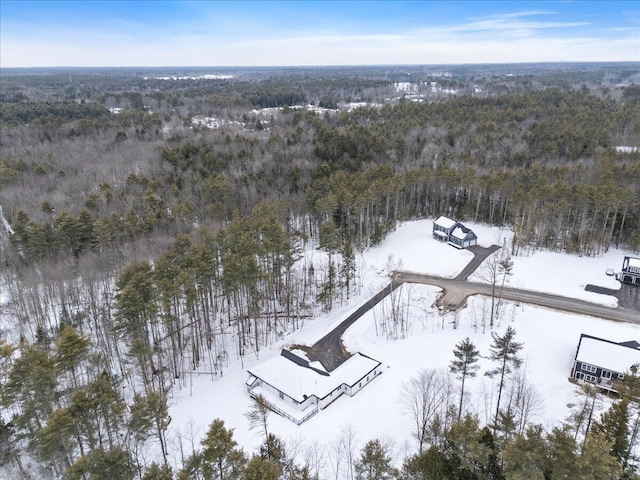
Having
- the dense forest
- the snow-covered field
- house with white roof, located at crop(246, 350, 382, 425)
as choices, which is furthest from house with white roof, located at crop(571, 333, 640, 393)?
house with white roof, located at crop(246, 350, 382, 425)

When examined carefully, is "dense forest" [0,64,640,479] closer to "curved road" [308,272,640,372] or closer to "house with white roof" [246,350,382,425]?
Result: "house with white roof" [246,350,382,425]

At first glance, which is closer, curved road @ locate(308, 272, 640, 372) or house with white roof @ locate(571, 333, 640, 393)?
house with white roof @ locate(571, 333, 640, 393)

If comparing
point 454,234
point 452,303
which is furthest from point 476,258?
point 452,303

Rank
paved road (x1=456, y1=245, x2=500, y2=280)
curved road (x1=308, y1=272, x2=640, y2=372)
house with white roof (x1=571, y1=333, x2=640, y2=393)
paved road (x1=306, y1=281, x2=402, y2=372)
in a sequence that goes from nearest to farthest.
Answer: house with white roof (x1=571, y1=333, x2=640, y2=393) → paved road (x1=306, y1=281, x2=402, y2=372) → curved road (x1=308, y1=272, x2=640, y2=372) → paved road (x1=456, y1=245, x2=500, y2=280)

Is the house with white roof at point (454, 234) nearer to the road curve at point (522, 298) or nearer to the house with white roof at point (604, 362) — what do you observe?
the road curve at point (522, 298)

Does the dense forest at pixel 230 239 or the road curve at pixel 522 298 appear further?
the road curve at pixel 522 298

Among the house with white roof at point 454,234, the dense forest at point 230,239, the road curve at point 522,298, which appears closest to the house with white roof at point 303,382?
the dense forest at point 230,239
